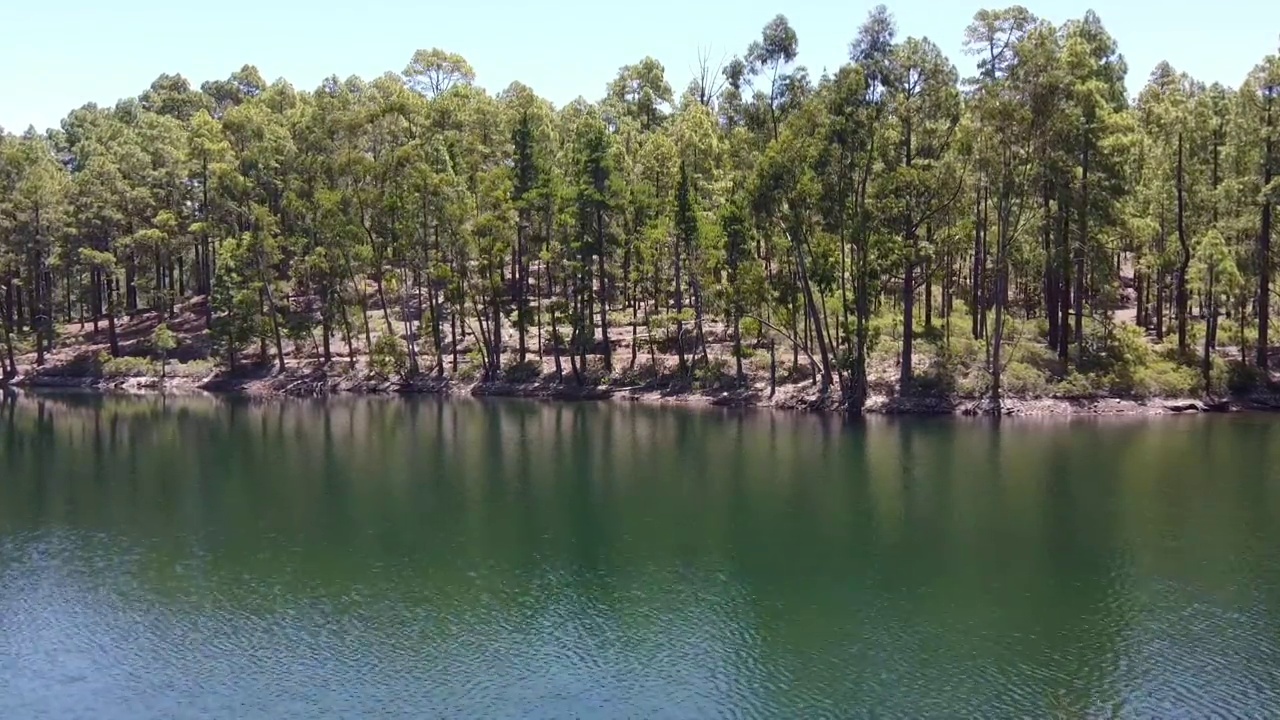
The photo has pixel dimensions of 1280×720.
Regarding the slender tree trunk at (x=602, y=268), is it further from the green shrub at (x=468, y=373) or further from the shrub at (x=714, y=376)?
the green shrub at (x=468, y=373)

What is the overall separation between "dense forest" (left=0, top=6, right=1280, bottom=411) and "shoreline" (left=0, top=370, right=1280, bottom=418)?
43.1 inches

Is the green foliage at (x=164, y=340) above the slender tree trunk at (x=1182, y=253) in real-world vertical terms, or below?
below

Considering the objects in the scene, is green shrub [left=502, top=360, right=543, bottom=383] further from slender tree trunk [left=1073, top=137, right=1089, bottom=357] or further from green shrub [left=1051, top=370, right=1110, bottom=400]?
slender tree trunk [left=1073, top=137, right=1089, bottom=357]

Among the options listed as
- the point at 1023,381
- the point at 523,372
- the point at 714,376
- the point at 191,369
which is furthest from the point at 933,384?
the point at 191,369

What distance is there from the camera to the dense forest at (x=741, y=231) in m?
56.1

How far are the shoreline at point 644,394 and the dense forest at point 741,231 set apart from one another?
1094 millimetres

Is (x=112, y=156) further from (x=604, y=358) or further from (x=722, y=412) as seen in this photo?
(x=722, y=412)

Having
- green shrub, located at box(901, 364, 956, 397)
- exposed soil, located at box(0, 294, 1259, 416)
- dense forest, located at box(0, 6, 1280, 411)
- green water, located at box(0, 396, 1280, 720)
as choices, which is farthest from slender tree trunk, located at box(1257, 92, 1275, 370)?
green shrub, located at box(901, 364, 956, 397)

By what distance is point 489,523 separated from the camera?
34938mm

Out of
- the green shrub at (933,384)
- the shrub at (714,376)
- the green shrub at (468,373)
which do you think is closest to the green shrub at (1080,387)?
the green shrub at (933,384)

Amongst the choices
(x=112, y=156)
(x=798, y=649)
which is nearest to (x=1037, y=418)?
(x=798, y=649)

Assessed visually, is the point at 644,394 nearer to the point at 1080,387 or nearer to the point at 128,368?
the point at 1080,387

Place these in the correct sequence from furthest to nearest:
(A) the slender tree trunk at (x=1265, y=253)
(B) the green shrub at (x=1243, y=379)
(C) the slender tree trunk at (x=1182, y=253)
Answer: (C) the slender tree trunk at (x=1182, y=253)
(B) the green shrub at (x=1243, y=379)
(A) the slender tree trunk at (x=1265, y=253)

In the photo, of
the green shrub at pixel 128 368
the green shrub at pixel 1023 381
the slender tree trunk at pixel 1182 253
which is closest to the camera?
the green shrub at pixel 1023 381
